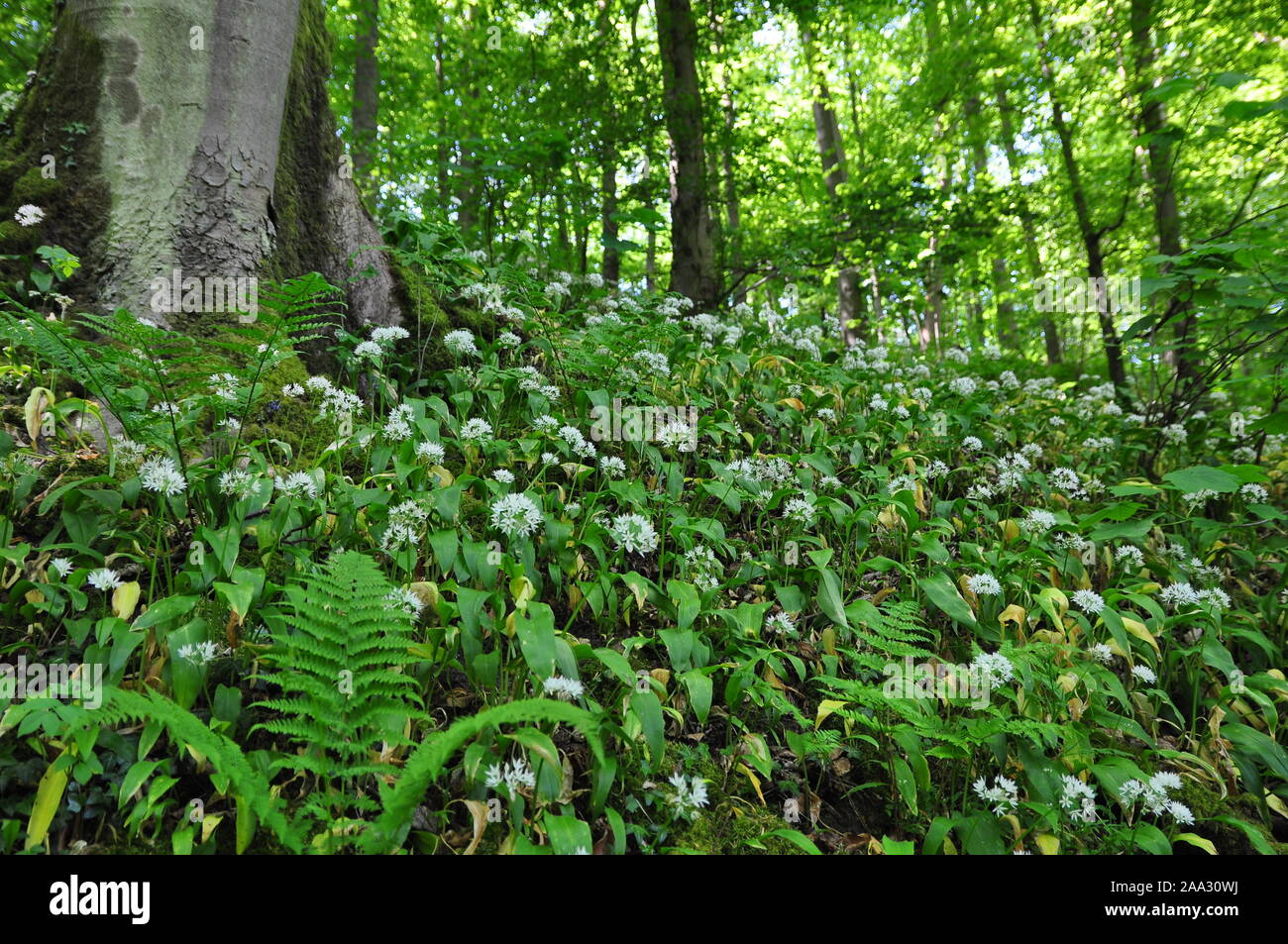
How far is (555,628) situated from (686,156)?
526 cm

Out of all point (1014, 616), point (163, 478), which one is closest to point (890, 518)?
point (1014, 616)

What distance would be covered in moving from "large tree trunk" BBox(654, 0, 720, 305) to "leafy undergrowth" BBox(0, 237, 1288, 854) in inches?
110

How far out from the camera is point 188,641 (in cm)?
189

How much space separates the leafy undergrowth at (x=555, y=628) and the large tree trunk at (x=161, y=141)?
44cm

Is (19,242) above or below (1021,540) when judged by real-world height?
above

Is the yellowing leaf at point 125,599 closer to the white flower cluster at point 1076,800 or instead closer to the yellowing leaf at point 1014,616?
the white flower cluster at point 1076,800

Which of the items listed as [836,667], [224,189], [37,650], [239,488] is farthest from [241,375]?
[836,667]

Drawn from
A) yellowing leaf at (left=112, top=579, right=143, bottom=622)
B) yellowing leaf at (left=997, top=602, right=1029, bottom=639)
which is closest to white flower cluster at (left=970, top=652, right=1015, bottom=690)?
yellowing leaf at (left=997, top=602, right=1029, bottom=639)

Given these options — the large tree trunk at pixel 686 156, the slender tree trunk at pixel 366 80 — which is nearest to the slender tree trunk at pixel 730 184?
the large tree trunk at pixel 686 156

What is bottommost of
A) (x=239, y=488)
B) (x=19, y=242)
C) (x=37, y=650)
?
(x=37, y=650)

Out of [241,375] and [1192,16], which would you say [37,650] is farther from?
[1192,16]

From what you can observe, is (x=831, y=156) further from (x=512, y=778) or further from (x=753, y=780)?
(x=512, y=778)

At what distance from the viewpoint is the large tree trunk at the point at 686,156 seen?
6.14m

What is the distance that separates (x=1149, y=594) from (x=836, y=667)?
1981 mm
